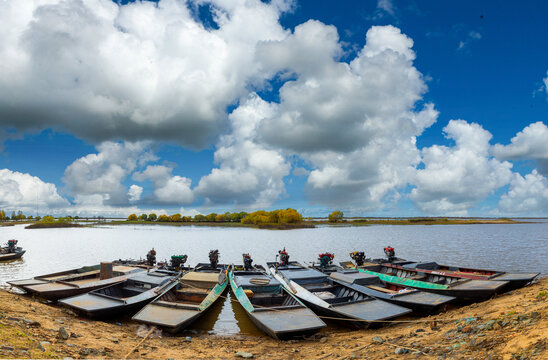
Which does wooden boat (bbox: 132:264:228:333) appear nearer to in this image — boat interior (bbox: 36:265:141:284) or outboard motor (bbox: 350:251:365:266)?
boat interior (bbox: 36:265:141:284)

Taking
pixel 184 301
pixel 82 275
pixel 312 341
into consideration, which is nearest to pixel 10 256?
pixel 82 275

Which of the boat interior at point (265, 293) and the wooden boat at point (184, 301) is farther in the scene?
the boat interior at point (265, 293)

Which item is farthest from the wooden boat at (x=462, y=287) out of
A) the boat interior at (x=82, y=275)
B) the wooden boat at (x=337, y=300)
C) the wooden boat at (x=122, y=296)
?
the boat interior at (x=82, y=275)

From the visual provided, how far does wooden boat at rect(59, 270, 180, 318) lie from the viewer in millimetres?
14195

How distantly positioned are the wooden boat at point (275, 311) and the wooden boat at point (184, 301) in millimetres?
1630

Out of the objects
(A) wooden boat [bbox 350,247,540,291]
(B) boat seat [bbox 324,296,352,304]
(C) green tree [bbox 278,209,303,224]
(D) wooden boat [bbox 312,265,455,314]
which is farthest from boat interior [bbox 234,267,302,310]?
(C) green tree [bbox 278,209,303,224]

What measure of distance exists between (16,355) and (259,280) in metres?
12.8

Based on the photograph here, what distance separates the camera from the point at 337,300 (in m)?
15.8

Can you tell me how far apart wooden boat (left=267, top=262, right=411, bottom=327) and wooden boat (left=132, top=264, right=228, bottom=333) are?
4638 mm

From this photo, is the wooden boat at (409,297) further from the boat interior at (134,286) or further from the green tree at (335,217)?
the green tree at (335,217)

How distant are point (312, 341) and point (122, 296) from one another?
40.8 feet

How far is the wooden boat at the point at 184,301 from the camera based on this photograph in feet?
41.5

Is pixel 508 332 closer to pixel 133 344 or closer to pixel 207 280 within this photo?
pixel 133 344

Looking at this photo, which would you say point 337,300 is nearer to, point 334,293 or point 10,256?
point 334,293
